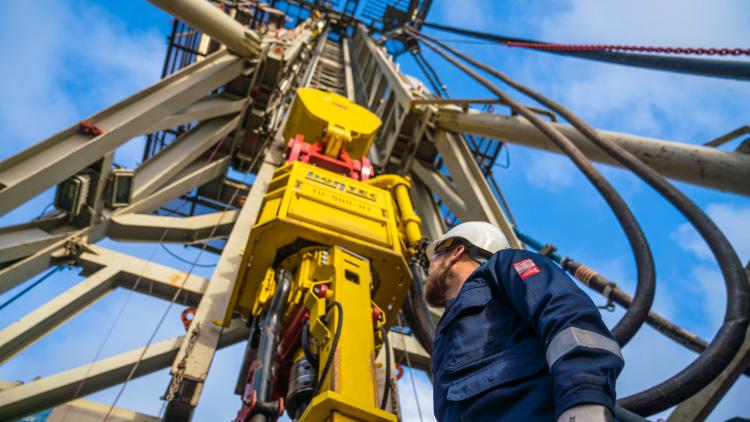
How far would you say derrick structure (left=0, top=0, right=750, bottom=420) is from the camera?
9.96ft

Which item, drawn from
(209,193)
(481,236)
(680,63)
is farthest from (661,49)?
(209,193)

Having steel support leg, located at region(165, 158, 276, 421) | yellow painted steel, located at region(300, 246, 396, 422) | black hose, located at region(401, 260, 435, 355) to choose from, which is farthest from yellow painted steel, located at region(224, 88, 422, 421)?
steel support leg, located at region(165, 158, 276, 421)

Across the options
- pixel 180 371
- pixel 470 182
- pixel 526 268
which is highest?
pixel 470 182

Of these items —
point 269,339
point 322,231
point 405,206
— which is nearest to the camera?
point 269,339

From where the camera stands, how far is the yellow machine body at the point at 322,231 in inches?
117

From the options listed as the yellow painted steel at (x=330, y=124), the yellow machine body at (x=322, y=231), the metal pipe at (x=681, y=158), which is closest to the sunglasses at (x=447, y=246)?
the yellow machine body at (x=322, y=231)

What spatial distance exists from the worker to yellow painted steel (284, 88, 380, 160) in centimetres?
317

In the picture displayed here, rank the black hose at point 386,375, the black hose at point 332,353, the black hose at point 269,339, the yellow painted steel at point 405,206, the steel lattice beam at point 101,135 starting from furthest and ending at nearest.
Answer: the yellow painted steel at point 405,206 < the steel lattice beam at point 101,135 < the black hose at point 269,339 < the black hose at point 386,375 < the black hose at point 332,353

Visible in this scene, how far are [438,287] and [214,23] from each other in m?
3.98

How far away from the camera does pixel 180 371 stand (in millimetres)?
3115

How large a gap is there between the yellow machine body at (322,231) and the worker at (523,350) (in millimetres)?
1515

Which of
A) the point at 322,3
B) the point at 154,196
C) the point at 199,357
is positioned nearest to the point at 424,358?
the point at 199,357

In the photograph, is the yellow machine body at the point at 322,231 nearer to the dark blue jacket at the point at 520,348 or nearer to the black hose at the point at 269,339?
the black hose at the point at 269,339

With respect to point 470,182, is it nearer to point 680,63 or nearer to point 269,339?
point 680,63
